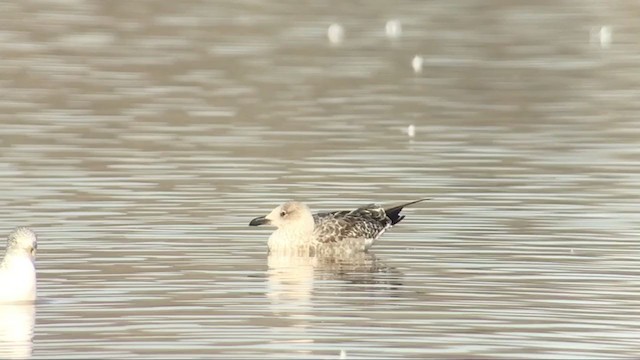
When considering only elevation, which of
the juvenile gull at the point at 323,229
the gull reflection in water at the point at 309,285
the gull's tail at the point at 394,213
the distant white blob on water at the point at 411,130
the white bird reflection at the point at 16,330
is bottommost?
the white bird reflection at the point at 16,330

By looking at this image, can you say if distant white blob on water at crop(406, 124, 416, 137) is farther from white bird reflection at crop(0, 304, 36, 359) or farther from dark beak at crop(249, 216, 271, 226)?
white bird reflection at crop(0, 304, 36, 359)

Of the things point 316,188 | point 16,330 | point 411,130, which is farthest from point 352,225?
point 411,130

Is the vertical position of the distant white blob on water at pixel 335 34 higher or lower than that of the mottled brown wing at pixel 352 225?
higher

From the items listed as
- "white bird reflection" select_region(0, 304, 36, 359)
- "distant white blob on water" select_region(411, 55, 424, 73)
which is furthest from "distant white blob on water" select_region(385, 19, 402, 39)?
"white bird reflection" select_region(0, 304, 36, 359)

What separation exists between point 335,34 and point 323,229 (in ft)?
101

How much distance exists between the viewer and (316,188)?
76.5ft

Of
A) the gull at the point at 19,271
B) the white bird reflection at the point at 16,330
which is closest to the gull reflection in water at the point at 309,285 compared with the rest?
the white bird reflection at the point at 16,330

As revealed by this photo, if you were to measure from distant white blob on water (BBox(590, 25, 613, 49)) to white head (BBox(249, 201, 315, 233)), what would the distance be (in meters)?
31.2

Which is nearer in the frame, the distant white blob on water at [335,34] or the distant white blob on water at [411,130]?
the distant white blob on water at [411,130]

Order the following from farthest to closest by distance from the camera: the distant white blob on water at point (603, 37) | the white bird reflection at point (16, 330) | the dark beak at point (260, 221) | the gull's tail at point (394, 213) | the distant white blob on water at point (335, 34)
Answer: the distant white blob on water at point (603, 37) → the distant white blob on water at point (335, 34) → the gull's tail at point (394, 213) → the dark beak at point (260, 221) → the white bird reflection at point (16, 330)

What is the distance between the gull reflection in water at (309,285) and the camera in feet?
46.1

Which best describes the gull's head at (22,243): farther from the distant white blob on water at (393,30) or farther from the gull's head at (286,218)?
the distant white blob on water at (393,30)

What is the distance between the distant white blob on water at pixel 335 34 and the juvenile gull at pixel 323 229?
29.4 m

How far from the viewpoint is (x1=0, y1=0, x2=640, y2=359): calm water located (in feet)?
46.6
